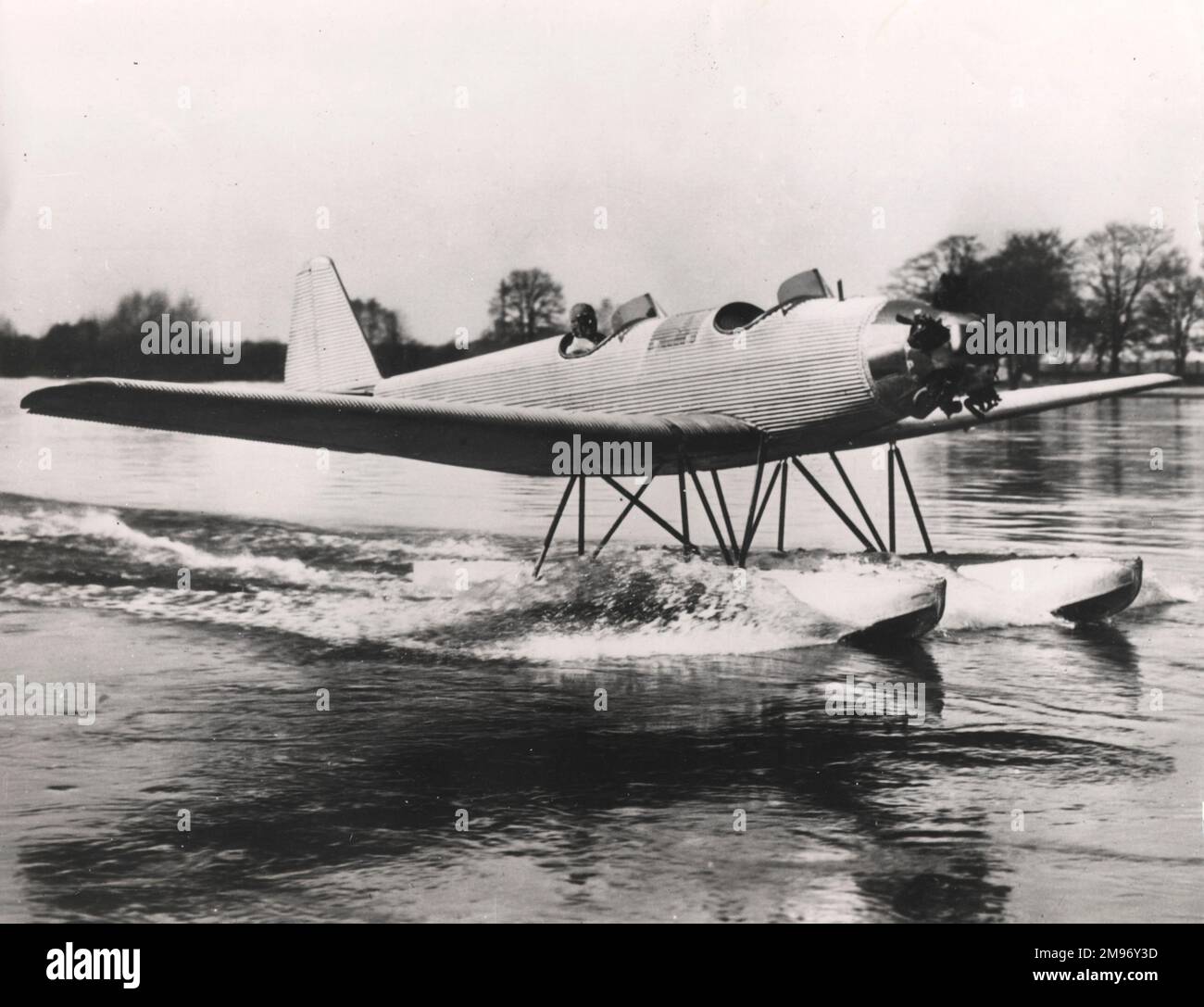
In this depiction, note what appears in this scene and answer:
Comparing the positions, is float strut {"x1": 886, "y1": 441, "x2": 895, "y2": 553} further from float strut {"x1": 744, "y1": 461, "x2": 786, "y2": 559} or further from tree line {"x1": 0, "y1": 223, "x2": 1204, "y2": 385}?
Result: tree line {"x1": 0, "y1": 223, "x2": 1204, "y2": 385}

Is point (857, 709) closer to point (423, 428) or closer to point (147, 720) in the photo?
point (423, 428)

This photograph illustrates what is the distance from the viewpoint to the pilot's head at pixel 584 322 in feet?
35.4

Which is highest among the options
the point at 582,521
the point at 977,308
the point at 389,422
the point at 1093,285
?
the point at 1093,285

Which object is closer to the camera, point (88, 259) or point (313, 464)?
point (88, 259)

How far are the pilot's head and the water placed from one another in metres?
1.92

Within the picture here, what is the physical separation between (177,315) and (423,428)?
2.68 meters

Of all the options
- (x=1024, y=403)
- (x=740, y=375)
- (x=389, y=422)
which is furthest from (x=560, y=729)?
(x=1024, y=403)

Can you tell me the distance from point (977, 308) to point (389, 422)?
4269mm

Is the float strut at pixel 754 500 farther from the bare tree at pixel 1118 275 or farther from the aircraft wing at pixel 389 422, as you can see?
the bare tree at pixel 1118 275

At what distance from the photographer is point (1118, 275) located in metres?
10.1

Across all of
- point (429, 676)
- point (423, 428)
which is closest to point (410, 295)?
point (423, 428)

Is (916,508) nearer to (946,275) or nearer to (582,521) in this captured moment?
(946,275)

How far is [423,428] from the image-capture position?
8.69 metres

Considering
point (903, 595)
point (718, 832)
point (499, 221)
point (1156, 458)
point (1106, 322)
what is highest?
point (499, 221)
